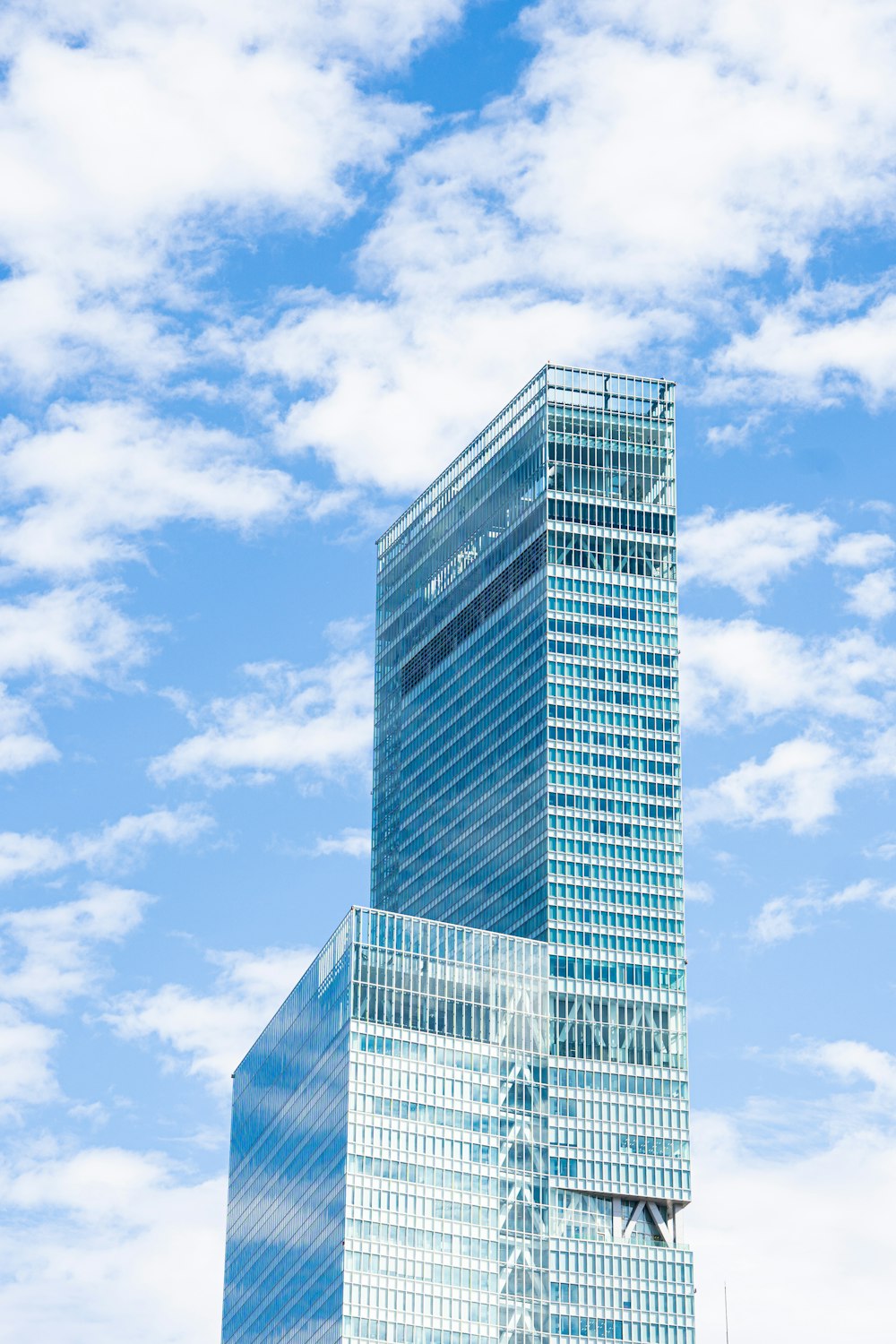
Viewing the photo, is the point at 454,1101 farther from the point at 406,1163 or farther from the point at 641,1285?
the point at 641,1285

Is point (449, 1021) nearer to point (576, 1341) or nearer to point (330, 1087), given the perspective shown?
point (330, 1087)

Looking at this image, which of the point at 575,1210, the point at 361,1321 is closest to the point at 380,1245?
the point at 361,1321

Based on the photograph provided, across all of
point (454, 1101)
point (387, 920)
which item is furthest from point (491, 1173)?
point (387, 920)

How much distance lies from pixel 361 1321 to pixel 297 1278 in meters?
14.4

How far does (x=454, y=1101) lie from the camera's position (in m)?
197

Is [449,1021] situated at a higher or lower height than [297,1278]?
higher

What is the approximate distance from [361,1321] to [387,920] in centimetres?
2976

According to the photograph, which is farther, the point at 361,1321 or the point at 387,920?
the point at 387,920

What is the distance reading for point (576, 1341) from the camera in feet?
639

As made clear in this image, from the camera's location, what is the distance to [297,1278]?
653 ft

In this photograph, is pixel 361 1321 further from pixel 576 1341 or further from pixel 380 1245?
pixel 576 1341

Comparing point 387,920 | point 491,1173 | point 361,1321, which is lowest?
point 361,1321

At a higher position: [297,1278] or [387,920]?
[387,920]

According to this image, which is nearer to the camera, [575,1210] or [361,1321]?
[361,1321]
